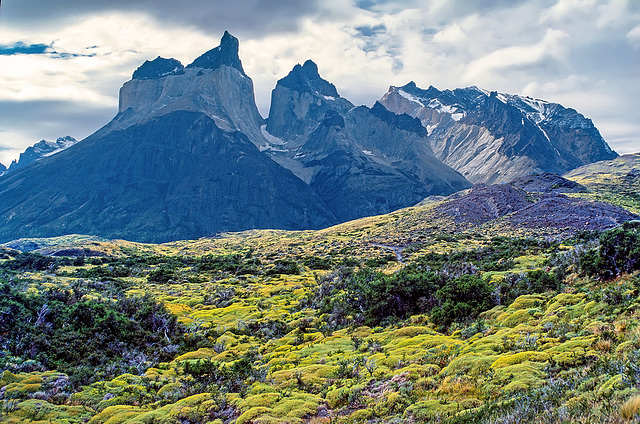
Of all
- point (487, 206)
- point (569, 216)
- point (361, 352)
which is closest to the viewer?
point (361, 352)

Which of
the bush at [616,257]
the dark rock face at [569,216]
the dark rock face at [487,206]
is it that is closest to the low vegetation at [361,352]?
the bush at [616,257]

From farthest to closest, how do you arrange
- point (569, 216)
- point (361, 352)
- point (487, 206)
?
point (487, 206) < point (569, 216) < point (361, 352)

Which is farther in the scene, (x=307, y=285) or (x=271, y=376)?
(x=307, y=285)

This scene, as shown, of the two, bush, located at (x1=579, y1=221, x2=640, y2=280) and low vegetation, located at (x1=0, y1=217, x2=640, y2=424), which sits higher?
bush, located at (x1=579, y1=221, x2=640, y2=280)

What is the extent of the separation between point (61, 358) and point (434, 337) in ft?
85.7

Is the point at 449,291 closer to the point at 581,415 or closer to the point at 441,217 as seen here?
the point at 581,415

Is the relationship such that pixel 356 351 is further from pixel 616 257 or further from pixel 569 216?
pixel 569 216

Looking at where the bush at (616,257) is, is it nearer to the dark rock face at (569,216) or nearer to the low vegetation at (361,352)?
the low vegetation at (361,352)

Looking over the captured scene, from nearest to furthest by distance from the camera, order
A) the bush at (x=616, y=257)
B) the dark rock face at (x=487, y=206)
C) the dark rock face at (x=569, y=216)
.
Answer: the bush at (x=616, y=257), the dark rock face at (x=569, y=216), the dark rock face at (x=487, y=206)

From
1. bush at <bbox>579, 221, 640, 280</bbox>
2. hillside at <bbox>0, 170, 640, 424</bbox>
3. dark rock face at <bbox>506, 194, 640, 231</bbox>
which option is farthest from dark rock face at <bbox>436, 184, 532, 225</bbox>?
bush at <bbox>579, 221, 640, 280</bbox>

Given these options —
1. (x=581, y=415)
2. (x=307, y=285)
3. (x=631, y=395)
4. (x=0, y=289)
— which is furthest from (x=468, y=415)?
(x=307, y=285)

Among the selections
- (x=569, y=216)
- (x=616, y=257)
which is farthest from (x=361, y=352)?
(x=569, y=216)

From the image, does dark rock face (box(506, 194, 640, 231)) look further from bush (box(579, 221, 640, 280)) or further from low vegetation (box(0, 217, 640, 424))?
bush (box(579, 221, 640, 280))

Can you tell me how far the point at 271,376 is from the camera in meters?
26.6
